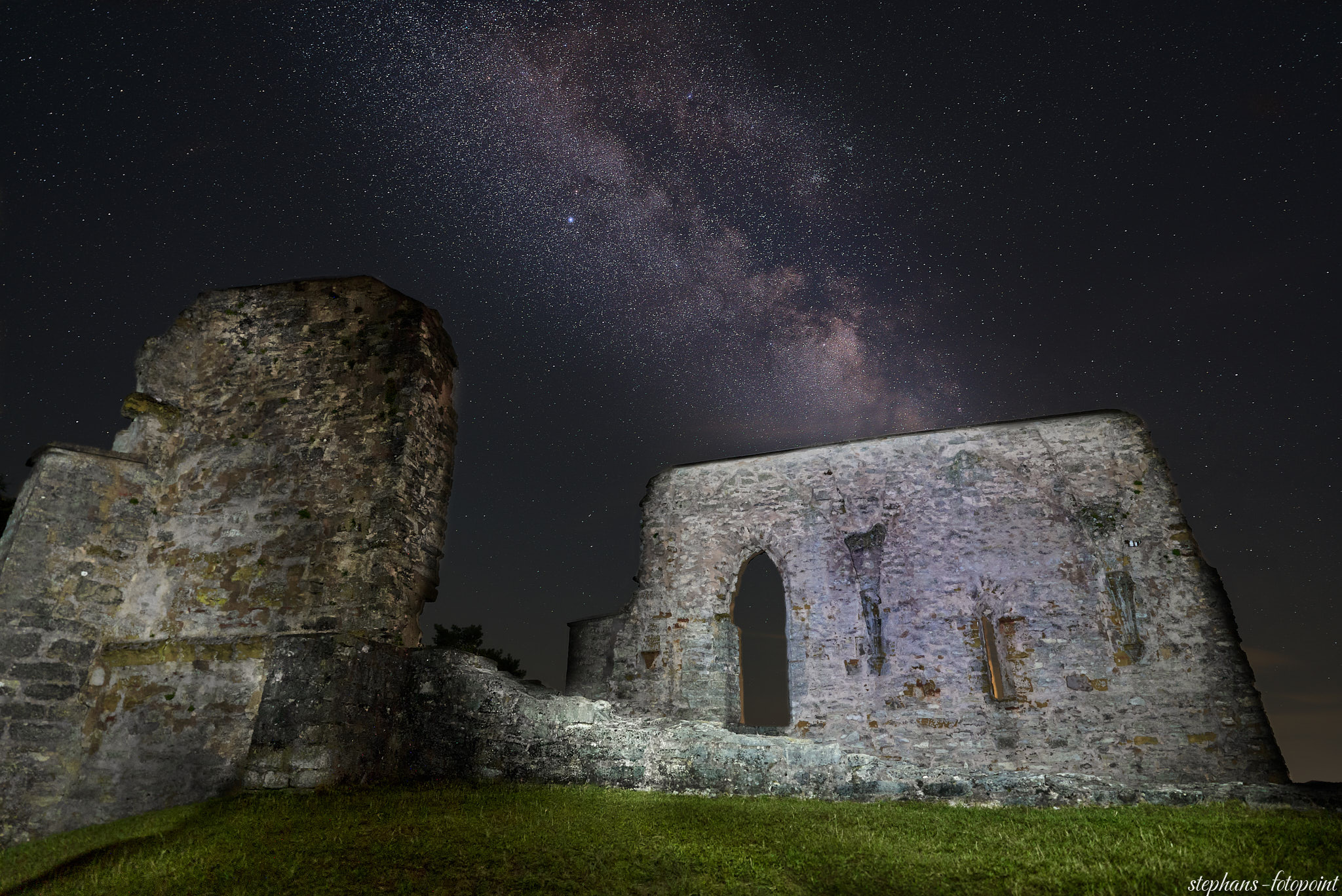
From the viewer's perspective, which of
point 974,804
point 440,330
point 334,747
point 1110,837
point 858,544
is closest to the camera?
point 1110,837

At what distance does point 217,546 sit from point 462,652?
3.18 metres

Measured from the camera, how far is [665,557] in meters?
13.6

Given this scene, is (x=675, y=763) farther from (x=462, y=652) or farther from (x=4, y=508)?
(x=4, y=508)

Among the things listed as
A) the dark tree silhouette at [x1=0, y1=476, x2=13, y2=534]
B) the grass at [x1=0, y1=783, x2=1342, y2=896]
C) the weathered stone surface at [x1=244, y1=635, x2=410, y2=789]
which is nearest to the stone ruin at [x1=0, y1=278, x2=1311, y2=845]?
the weathered stone surface at [x1=244, y1=635, x2=410, y2=789]

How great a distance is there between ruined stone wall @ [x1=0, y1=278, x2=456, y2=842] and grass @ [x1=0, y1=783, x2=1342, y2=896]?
958 mm

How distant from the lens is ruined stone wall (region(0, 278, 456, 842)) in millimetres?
6441

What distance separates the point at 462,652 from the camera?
6.77m

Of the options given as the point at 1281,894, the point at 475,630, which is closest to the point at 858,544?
the point at 1281,894

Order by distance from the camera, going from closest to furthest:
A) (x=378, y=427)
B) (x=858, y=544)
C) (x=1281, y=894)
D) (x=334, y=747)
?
(x=1281, y=894), (x=334, y=747), (x=378, y=427), (x=858, y=544)

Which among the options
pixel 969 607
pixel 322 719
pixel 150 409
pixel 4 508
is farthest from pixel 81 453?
pixel 969 607

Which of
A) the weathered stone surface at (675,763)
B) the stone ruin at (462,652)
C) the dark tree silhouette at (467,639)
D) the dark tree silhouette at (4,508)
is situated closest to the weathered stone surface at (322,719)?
the stone ruin at (462,652)

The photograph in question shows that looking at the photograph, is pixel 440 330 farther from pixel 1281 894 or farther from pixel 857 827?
pixel 1281 894

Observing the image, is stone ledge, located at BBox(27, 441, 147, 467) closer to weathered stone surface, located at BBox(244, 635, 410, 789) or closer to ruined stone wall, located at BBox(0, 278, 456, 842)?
ruined stone wall, located at BBox(0, 278, 456, 842)

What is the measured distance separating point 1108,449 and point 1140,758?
4999 mm
